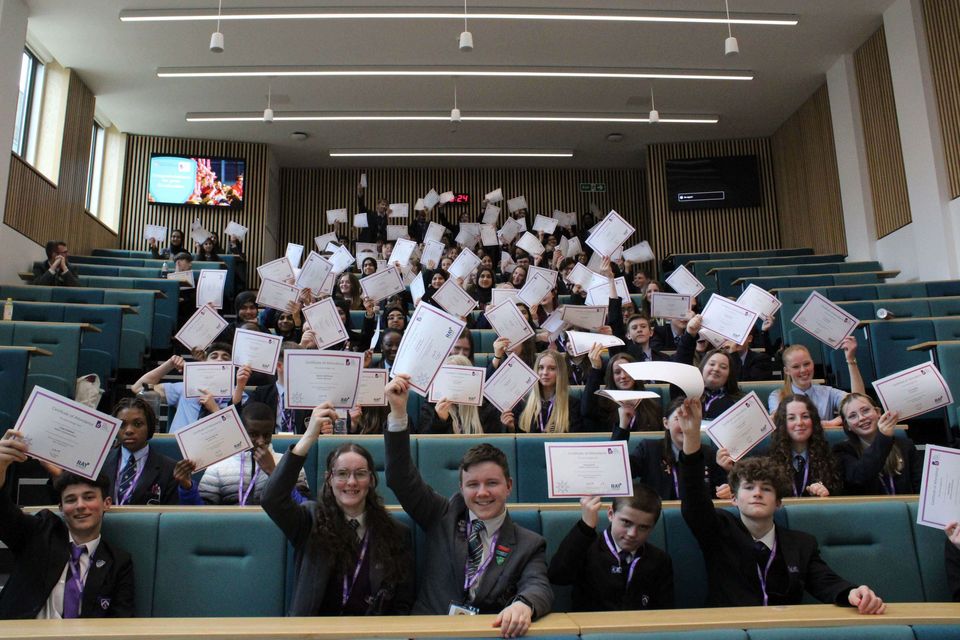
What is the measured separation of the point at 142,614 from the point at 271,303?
10.8 ft

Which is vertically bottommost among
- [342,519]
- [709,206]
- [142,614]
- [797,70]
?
[142,614]

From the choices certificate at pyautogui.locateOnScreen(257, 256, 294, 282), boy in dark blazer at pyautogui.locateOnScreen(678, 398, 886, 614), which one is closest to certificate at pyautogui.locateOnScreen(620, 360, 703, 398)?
boy in dark blazer at pyautogui.locateOnScreen(678, 398, 886, 614)

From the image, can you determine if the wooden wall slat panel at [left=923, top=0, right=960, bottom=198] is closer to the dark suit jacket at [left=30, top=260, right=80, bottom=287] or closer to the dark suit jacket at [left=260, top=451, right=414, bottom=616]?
the dark suit jacket at [left=260, top=451, right=414, bottom=616]

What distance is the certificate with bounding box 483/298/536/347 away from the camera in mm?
4254

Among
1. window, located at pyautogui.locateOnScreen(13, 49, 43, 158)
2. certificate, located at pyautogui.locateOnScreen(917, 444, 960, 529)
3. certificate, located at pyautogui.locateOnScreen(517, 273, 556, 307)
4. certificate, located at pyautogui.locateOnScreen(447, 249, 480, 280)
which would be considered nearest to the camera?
certificate, located at pyautogui.locateOnScreen(917, 444, 960, 529)

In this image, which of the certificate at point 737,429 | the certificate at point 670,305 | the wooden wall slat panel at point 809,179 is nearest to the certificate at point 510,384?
the certificate at point 737,429

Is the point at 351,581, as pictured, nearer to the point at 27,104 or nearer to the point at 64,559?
the point at 64,559

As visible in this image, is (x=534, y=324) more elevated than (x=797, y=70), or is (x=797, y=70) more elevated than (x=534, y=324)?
(x=797, y=70)

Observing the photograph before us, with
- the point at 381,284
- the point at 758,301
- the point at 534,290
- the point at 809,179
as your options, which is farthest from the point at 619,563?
the point at 809,179

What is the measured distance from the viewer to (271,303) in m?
5.28

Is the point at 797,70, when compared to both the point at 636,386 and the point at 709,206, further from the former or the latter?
the point at 636,386

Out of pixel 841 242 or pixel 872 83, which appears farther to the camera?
pixel 841 242

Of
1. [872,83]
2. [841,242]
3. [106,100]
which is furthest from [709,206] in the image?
[106,100]

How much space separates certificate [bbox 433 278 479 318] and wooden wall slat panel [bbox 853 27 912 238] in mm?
5381
